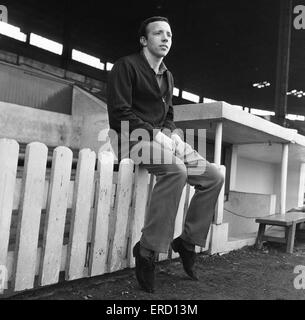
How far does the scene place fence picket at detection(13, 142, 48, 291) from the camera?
6.09 feet

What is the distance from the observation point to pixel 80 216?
2.13m

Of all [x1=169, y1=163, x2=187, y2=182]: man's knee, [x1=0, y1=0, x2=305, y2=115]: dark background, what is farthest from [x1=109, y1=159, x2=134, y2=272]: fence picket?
[x1=0, y1=0, x2=305, y2=115]: dark background

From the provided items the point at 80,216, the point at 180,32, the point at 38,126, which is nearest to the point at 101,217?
the point at 80,216

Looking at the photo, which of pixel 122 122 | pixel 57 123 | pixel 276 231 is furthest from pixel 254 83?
pixel 122 122

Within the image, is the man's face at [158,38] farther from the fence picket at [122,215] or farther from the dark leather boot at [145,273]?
the dark leather boot at [145,273]

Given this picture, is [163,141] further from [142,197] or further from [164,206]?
[142,197]

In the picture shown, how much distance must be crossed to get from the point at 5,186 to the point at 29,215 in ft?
0.67

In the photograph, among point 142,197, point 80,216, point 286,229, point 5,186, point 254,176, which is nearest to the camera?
point 5,186

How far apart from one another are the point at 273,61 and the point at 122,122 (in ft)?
63.6

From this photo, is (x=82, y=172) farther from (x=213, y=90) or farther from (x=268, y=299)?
(x=213, y=90)

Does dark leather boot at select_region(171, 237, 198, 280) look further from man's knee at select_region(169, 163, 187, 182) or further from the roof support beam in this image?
the roof support beam

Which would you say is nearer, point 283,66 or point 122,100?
point 122,100

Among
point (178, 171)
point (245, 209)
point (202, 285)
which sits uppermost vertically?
point (178, 171)
